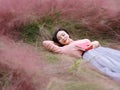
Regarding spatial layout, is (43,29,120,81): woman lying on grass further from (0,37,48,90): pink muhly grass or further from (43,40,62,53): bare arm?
(0,37,48,90): pink muhly grass

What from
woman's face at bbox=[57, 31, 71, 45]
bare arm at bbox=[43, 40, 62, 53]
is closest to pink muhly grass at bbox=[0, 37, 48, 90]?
bare arm at bbox=[43, 40, 62, 53]

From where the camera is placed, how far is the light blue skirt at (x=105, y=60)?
3456 millimetres

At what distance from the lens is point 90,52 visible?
3789 millimetres

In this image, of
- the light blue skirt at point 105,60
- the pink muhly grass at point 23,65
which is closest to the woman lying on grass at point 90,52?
the light blue skirt at point 105,60

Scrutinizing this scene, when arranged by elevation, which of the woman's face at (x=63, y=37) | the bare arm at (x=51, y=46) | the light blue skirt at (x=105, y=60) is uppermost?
the woman's face at (x=63, y=37)

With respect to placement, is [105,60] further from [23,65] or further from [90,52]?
[23,65]

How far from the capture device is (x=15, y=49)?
378 centimetres

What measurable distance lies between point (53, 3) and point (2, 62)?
132 cm

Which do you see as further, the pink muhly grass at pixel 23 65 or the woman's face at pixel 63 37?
the woman's face at pixel 63 37

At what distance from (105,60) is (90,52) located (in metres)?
0.22

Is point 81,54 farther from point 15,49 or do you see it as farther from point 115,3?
point 115,3

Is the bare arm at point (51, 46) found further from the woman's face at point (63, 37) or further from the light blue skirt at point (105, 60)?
the light blue skirt at point (105, 60)

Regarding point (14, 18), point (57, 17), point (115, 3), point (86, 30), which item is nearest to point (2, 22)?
point (14, 18)

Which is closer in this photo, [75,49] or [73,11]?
[75,49]
